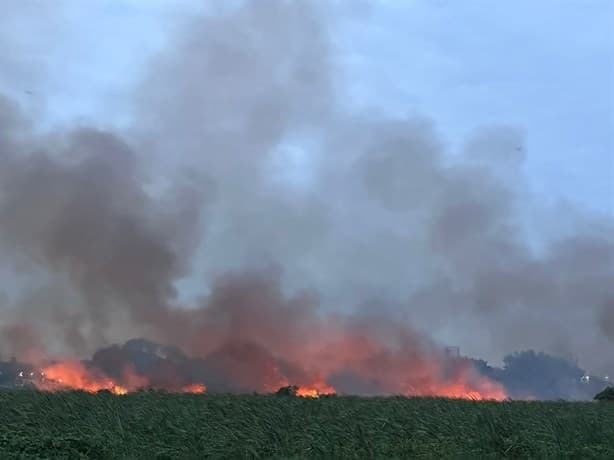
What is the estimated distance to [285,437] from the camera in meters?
25.8

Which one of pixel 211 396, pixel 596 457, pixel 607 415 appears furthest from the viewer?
pixel 211 396

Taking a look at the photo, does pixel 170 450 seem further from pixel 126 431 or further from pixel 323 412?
pixel 323 412

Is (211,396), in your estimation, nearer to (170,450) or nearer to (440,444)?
(170,450)

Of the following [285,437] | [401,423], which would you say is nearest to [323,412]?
[401,423]

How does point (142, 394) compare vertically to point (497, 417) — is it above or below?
above

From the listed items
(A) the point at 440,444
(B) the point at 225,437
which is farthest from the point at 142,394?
(A) the point at 440,444

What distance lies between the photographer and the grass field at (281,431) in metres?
24.3

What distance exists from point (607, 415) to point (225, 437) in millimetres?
22496

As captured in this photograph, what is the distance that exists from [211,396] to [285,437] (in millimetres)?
15590

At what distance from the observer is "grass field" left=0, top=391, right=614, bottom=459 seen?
24297mm

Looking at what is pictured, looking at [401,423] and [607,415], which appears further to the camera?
[607,415]

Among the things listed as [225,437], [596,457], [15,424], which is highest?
[15,424]

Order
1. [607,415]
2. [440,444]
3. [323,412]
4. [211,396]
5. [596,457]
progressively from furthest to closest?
1. [211,396]
2. [607,415]
3. [323,412]
4. [440,444]
5. [596,457]

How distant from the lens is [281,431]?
26.4 metres
